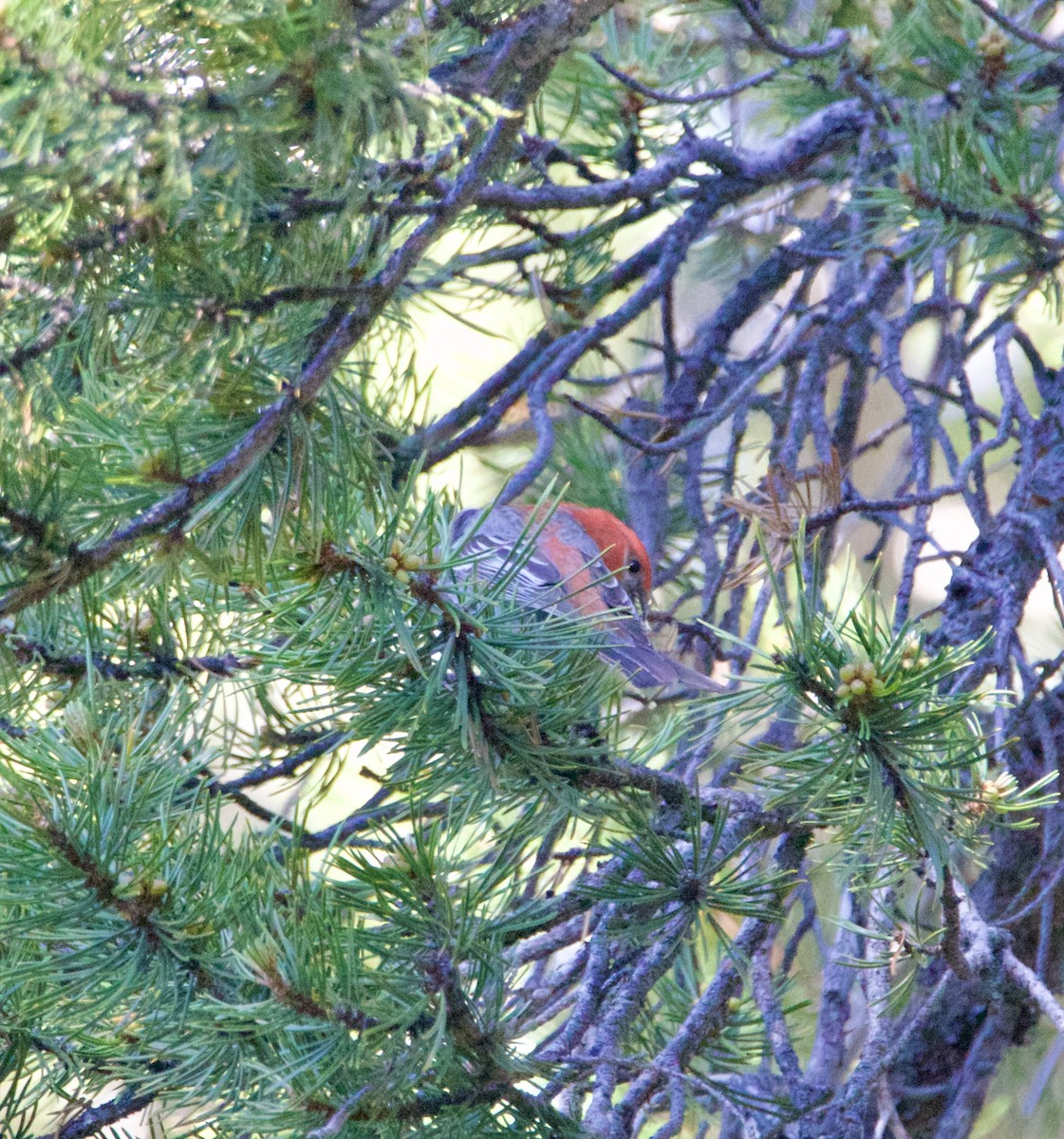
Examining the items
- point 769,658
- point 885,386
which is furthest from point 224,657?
point 885,386

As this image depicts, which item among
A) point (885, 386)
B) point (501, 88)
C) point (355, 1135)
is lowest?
point (355, 1135)

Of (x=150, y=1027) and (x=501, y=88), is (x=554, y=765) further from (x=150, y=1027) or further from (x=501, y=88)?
(x=501, y=88)

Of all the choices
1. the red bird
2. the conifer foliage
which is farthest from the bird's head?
the conifer foliage

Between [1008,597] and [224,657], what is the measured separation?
1176 millimetres

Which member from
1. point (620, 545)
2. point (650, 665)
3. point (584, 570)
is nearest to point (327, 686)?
point (584, 570)

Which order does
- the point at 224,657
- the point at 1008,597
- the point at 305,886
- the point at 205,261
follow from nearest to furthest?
the point at 205,261
the point at 305,886
the point at 224,657
the point at 1008,597

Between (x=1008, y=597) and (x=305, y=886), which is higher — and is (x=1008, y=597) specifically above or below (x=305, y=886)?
above

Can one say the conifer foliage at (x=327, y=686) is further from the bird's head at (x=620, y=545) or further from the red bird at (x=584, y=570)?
the bird's head at (x=620, y=545)

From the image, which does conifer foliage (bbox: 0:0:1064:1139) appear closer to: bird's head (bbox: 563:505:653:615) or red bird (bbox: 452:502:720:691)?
red bird (bbox: 452:502:720:691)

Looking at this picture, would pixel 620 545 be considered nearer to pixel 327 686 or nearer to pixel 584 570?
pixel 584 570

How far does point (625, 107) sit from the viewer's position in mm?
2625

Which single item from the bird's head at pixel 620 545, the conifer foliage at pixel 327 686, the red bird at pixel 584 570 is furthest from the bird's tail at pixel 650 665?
the bird's head at pixel 620 545

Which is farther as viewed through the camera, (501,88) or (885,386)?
(885,386)

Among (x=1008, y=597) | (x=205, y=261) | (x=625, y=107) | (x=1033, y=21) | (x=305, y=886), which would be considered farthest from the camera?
(x=625, y=107)
